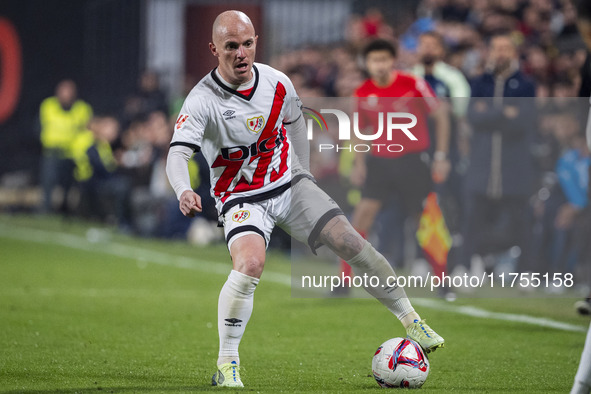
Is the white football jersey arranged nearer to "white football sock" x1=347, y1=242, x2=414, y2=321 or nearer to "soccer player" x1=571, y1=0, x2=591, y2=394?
"white football sock" x1=347, y1=242, x2=414, y2=321

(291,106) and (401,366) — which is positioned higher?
(291,106)

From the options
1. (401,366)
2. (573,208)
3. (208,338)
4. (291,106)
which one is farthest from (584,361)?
(573,208)

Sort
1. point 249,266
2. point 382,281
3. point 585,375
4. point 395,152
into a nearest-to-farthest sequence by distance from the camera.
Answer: point 585,375
point 249,266
point 382,281
point 395,152

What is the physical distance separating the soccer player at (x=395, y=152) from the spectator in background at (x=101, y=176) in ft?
30.9

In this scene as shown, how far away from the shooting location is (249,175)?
20.7ft

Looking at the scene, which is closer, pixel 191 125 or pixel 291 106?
pixel 191 125

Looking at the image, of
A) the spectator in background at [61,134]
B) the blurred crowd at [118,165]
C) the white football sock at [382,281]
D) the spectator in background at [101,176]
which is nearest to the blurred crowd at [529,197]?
the white football sock at [382,281]

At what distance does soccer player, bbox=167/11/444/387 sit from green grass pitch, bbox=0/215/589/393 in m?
0.43

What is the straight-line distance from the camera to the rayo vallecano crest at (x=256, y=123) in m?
6.23

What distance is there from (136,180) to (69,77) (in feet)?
24.6

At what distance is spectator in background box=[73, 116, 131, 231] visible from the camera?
63.4 ft

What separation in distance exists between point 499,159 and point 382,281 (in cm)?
490

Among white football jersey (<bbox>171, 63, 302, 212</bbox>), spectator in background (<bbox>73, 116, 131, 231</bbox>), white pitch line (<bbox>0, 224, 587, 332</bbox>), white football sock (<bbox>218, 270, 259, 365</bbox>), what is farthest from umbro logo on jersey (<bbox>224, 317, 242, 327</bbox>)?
spectator in background (<bbox>73, 116, 131, 231</bbox>)

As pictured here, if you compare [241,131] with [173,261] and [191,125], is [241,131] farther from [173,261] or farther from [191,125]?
[173,261]
